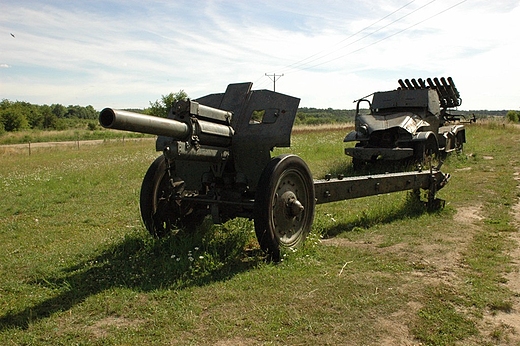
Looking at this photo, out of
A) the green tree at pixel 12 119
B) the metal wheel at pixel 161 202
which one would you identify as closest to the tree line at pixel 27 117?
the green tree at pixel 12 119

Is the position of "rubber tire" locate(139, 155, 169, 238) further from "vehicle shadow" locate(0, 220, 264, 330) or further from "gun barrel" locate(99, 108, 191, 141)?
"gun barrel" locate(99, 108, 191, 141)

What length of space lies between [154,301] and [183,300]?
0.75ft

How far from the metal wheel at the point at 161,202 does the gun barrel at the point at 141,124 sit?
1.07 metres

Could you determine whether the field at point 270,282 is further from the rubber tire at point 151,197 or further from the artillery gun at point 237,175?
the artillery gun at point 237,175

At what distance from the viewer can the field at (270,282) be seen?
3.32 meters

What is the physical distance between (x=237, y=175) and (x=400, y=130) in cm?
732

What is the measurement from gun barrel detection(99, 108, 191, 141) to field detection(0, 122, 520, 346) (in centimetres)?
124

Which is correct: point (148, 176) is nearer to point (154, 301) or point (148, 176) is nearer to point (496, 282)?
point (154, 301)

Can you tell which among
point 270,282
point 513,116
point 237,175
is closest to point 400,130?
point 237,175

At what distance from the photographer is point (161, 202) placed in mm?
5289

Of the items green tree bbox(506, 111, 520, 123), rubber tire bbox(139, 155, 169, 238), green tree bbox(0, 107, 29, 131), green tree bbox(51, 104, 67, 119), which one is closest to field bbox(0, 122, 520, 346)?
rubber tire bbox(139, 155, 169, 238)

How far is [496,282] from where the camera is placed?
13.9ft

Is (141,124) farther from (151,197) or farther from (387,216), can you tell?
(387,216)

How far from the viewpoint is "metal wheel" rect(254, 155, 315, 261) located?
14.5 feet
